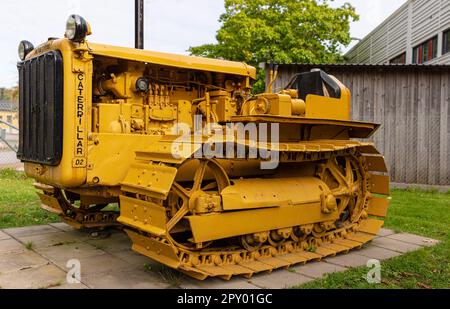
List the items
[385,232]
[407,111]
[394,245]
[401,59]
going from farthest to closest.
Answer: [401,59]
[407,111]
[385,232]
[394,245]

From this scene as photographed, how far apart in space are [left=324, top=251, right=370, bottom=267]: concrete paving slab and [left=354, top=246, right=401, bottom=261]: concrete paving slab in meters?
0.14

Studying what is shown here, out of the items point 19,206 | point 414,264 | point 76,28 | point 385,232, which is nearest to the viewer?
point 76,28

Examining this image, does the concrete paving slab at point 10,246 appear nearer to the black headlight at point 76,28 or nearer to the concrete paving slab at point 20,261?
the concrete paving slab at point 20,261

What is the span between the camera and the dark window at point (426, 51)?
17.8 m

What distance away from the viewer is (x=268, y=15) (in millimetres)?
25734

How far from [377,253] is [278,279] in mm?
1843

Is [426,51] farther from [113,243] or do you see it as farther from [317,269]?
[113,243]

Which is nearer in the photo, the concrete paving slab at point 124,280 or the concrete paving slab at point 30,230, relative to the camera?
the concrete paving slab at point 124,280

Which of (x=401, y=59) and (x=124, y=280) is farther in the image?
(x=401, y=59)

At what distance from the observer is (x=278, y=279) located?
4.80 m

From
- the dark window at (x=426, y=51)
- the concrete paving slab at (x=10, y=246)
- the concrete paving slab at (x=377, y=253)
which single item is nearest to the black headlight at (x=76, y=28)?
the concrete paving slab at (x=10, y=246)

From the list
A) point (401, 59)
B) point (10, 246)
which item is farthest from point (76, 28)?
point (401, 59)

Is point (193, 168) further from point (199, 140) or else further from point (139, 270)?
point (139, 270)

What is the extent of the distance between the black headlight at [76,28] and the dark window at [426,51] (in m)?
15.9
